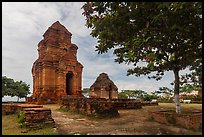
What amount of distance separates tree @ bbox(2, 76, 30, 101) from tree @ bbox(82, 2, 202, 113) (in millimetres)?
21304

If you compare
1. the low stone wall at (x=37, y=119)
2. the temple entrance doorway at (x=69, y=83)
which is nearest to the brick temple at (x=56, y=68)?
the temple entrance doorway at (x=69, y=83)

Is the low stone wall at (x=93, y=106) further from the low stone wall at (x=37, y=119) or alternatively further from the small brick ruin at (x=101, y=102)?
the low stone wall at (x=37, y=119)

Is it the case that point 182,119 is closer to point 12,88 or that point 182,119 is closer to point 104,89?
point 104,89

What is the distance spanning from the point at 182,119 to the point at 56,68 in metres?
16.3

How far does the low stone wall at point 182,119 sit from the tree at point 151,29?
1.92 m

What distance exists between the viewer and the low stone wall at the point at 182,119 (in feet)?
20.2

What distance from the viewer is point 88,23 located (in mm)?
7172

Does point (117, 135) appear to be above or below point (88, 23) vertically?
below

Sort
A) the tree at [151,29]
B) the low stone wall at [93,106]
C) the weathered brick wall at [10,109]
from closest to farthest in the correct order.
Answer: the tree at [151,29]
the low stone wall at [93,106]
the weathered brick wall at [10,109]

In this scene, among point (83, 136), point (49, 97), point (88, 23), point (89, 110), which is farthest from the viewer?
point (49, 97)

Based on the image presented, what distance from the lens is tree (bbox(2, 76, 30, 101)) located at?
984 inches

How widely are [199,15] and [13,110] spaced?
9.86 metres

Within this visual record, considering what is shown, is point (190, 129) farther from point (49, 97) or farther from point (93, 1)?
point (49, 97)

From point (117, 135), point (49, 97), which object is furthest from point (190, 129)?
point (49, 97)
